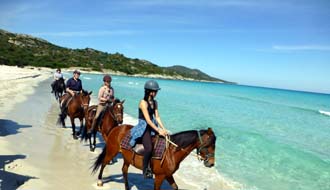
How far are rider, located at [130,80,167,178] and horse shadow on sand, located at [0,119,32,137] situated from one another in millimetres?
7356

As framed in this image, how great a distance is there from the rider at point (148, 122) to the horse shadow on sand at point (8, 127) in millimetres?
7356

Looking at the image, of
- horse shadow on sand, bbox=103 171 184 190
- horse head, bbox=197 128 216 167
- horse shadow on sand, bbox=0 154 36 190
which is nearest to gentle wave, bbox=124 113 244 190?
horse shadow on sand, bbox=103 171 184 190

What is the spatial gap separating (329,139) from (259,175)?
13.4 meters

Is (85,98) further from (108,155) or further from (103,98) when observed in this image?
(108,155)

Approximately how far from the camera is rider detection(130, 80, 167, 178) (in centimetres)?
625

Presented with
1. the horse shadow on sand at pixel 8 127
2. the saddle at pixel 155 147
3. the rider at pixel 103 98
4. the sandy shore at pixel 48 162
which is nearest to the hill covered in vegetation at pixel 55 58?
the horse shadow on sand at pixel 8 127

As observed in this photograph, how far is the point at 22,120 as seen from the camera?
1472 cm

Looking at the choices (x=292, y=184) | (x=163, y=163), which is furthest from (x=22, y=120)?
(x=292, y=184)

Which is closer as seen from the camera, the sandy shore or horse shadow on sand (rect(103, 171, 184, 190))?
the sandy shore

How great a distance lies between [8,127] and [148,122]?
8.95m

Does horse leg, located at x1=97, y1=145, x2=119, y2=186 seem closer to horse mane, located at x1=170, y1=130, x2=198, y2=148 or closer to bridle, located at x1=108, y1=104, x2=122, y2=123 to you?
horse mane, located at x1=170, y1=130, x2=198, y2=148

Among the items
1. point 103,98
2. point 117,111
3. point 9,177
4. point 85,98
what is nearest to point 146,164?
point 9,177

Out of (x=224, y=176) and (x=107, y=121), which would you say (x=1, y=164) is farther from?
(x=224, y=176)

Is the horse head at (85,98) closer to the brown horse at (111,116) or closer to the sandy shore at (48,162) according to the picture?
the sandy shore at (48,162)
